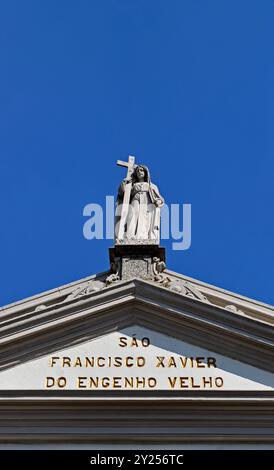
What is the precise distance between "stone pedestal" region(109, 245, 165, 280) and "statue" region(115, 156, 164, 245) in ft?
0.54

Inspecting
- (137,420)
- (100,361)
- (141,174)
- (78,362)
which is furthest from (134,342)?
(141,174)

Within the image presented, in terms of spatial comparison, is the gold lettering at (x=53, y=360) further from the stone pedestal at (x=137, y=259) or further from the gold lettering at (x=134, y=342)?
the stone pedestal at (x=137, y=259)

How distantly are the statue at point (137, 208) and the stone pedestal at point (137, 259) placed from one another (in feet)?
0.54

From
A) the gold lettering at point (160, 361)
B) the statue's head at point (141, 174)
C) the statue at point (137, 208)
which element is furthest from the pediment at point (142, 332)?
the statue's head at point (141, 174)

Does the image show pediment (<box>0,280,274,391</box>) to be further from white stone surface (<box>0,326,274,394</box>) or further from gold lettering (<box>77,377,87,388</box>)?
gold lettering (<box>77,377,87,388</box>)

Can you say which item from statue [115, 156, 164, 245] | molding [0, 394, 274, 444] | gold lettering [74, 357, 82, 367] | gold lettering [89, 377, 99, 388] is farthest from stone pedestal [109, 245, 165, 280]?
molding [0, 394, 274, 444]

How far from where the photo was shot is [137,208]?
25406mm

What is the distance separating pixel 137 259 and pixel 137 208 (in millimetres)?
1277

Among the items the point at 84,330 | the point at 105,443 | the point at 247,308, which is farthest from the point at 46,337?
the point at 247,308

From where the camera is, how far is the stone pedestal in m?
24.4

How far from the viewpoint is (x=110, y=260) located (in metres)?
24.8

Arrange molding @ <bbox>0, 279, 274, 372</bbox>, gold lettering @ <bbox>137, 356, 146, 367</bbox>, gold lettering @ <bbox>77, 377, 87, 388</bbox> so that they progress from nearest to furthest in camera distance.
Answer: gold lettering @ <bbox>77, 377, 87, 388</bbox>
gold lettering @ <bbox>137, 356, 146, 367</bbox>
molding @ <bbox>0, 279, 274, 372</bbox>

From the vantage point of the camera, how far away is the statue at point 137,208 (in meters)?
25.0

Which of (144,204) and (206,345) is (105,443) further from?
(144,204)
